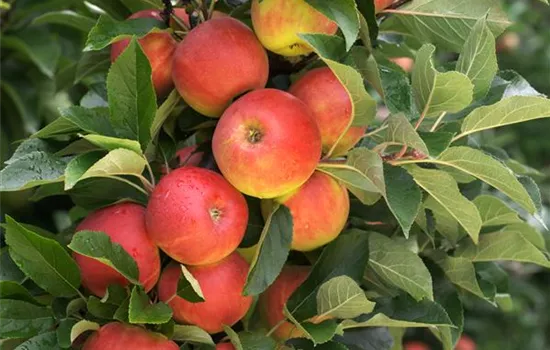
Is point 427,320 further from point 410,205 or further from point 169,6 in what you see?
point 169,6

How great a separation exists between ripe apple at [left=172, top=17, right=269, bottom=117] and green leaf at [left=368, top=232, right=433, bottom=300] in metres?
0.18

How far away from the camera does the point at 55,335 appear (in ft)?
2.19

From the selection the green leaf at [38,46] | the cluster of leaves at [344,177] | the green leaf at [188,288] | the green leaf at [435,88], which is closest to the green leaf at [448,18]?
the cluster of leaves at [344,177]

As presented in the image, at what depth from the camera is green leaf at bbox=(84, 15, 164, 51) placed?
2.23 feet

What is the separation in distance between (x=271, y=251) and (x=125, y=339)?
5.4 inches

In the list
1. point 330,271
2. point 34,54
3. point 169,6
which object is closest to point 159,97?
point 169,6

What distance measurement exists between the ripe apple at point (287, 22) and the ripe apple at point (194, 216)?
0.13m

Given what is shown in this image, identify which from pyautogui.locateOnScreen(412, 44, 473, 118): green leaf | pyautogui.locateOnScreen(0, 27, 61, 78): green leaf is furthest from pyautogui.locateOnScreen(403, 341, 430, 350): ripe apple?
pyautogui.locateOnScreen(412, 44, 473, 118): green leaf

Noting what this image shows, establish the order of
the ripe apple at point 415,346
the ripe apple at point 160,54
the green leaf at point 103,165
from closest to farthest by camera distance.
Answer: the green leaf at point 103,165
the ripe apple at point 160,54
the ripe apple at point 415,346

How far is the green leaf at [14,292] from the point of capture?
682 millimetres

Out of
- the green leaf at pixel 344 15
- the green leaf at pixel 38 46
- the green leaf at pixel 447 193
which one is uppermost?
the green leaf at pixel 344 15

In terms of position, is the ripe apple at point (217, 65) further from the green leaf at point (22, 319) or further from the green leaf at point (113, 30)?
the green leaf at point (22, 319)

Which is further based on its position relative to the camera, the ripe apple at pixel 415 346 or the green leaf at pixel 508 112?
the ripe apple at pixel 415 346

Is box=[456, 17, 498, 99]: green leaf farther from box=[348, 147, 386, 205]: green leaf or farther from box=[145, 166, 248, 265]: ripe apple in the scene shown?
box=[145, 166, 248, 265]: ripe apple
